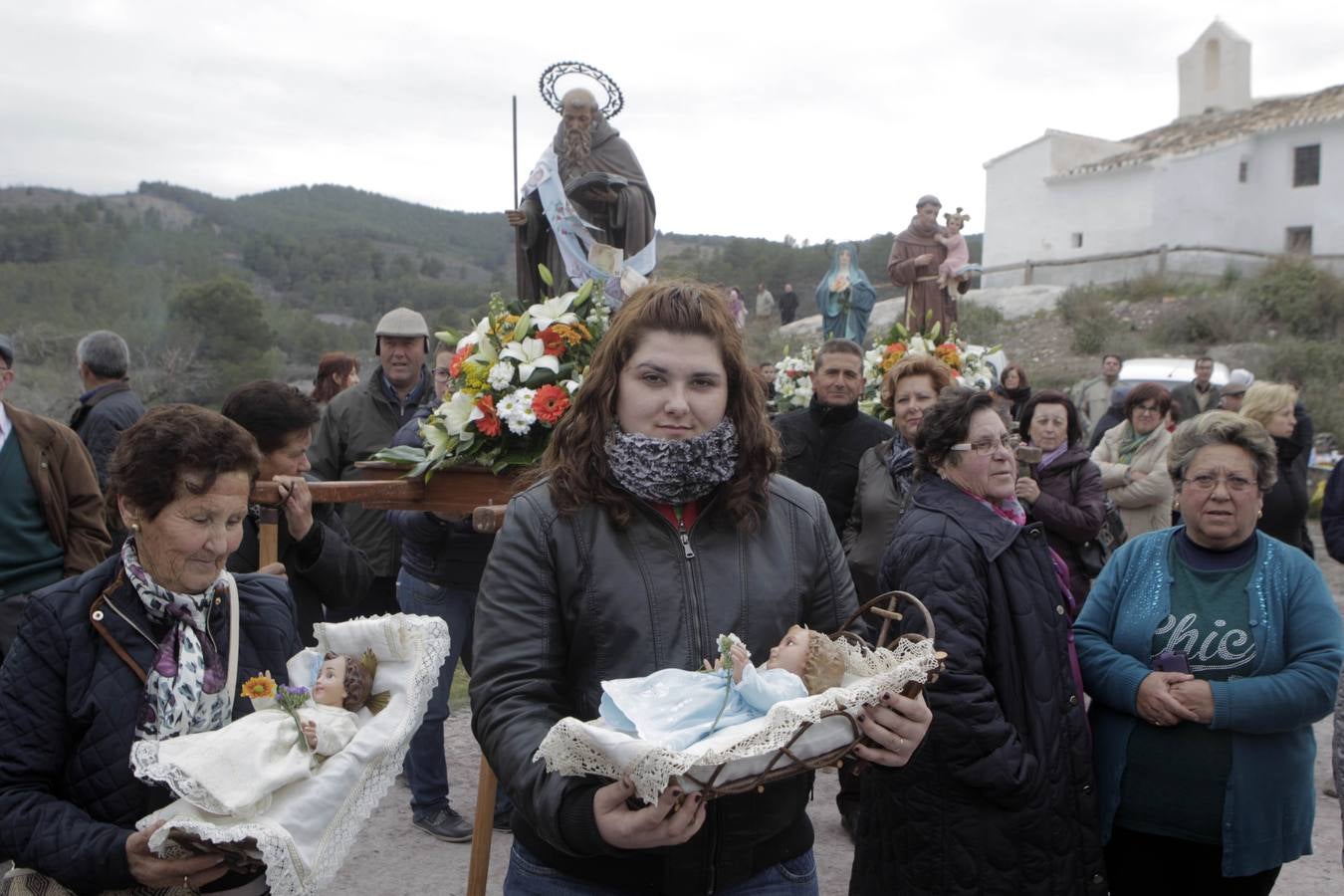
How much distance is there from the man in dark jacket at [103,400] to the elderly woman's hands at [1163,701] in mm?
4554

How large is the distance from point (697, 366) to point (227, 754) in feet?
3.60

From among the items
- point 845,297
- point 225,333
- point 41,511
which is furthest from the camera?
point 225,333

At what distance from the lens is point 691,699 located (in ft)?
5.61

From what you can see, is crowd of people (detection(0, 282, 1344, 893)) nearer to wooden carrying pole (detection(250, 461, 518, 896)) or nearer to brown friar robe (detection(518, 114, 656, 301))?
wooden carrying pole (detection(250, 461, 518, 896))

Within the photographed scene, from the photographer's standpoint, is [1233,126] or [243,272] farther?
[243,272]

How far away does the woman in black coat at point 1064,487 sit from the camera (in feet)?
16.7

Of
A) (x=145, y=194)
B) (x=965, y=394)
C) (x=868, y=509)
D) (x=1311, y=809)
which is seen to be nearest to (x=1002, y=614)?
(x=965, y=394)

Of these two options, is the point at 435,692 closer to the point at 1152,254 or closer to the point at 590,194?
the point at 590,194

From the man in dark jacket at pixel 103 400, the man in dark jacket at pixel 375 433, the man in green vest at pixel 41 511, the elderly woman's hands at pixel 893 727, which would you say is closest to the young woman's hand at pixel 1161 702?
the elderly woman's hands at pixel 893 727

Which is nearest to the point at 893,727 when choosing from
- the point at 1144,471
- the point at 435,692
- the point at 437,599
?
the point at 437,599

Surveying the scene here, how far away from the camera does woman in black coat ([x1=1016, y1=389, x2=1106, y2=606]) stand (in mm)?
5094

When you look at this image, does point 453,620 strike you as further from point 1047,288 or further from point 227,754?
point 1047,288

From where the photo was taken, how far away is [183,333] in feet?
79.5

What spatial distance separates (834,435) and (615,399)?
11.9ft
